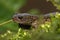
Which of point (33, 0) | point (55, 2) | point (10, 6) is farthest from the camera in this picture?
point (33, 0)

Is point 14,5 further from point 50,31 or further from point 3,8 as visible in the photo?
point 50,31

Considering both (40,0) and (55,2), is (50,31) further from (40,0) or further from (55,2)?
(40,0)

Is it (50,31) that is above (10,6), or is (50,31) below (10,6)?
below

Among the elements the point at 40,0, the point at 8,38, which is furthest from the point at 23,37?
the point at 40,0

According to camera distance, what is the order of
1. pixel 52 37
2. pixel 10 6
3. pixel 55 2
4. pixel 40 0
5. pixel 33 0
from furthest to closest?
pixel 33 0, pixel 40 0, pixel 10 6, pixel 55 2, pixel 52 37

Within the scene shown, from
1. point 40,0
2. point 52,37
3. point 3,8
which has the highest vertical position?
point 40,0

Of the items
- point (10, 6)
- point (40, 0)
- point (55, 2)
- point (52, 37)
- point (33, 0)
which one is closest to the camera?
point (52, 37)

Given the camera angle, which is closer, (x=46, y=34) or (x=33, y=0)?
(x=46, y=34)

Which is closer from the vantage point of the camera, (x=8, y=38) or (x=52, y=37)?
(x=52, y=37)

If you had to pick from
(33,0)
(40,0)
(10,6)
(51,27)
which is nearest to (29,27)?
(51,27)
